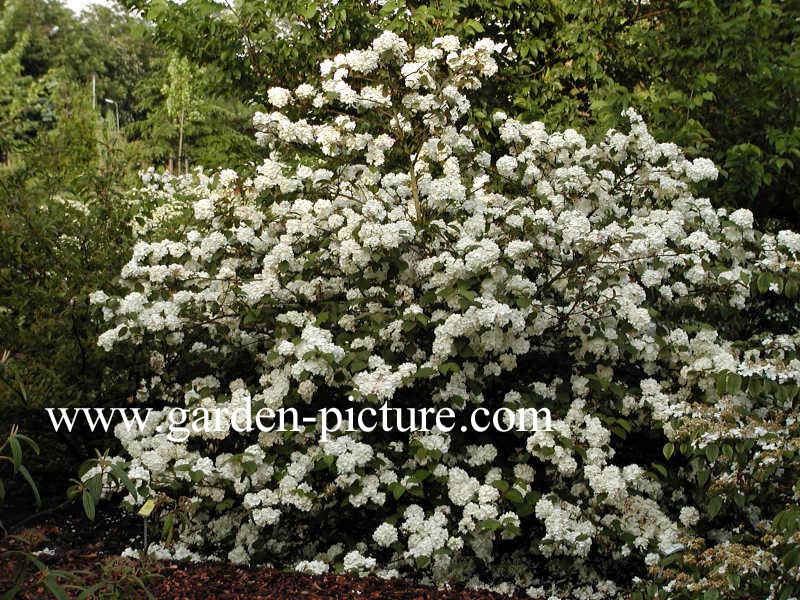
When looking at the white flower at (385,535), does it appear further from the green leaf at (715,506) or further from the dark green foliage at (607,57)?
the dark green foliage at (607,57)

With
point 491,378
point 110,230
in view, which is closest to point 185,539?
point 491,378

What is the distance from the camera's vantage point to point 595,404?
3.64 m

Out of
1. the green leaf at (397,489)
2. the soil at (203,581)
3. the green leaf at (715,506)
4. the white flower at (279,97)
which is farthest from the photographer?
the white flower at (279,97)

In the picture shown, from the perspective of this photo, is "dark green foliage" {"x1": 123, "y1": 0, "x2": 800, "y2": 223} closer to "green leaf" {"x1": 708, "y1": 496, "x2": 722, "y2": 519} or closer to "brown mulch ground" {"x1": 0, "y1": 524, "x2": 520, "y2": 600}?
"green leaf" {"x1": 708, "y1": 496, "x2": 722, "y2": 519}

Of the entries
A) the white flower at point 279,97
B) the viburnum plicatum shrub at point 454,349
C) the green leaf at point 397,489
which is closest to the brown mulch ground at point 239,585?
the viburnum plicatum shrub at point 454,349

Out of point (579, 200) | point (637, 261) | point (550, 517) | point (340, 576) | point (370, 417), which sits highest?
point (579, 200)

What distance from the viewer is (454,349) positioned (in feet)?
10.9

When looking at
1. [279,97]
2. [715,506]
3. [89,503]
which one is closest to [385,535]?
[715,506]

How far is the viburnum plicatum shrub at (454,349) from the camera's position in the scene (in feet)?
10.6

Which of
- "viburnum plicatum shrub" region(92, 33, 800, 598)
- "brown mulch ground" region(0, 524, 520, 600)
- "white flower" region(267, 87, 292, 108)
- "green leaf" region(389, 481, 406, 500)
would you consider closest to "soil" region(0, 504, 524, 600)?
"brown mulch ground" region(0, 524, 520, 600)

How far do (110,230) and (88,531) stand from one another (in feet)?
5.04

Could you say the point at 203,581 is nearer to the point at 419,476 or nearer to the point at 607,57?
the point at 419,476

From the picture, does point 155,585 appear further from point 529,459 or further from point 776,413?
point 776,413

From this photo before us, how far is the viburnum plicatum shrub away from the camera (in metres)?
3.23
